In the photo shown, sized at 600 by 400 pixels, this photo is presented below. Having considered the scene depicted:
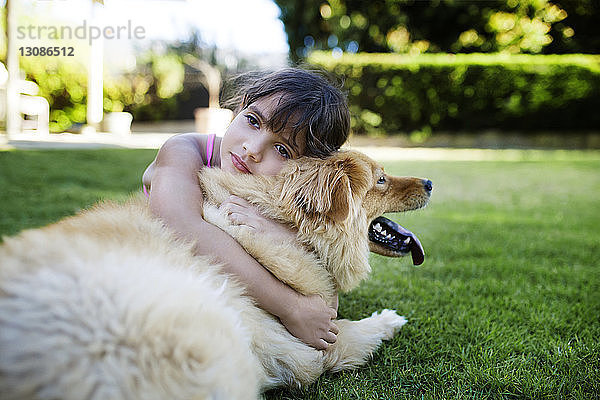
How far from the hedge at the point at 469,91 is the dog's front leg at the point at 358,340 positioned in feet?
41.9

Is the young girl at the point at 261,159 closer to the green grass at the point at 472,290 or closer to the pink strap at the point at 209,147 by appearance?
the pink strap at the point at 209,147

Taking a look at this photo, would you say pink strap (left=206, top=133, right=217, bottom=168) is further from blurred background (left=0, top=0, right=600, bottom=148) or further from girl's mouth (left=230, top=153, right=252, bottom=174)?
blurred background (left=0, top=0, right=600, bottom=148)

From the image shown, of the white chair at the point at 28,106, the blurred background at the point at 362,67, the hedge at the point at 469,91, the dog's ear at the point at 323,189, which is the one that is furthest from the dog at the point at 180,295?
the hedge at the point at 469,91

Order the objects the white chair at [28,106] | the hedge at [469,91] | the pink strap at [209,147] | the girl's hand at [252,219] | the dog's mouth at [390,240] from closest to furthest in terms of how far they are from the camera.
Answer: the girl's hand at [252,219]
the dog's mouth at [390,240]
the pink strap at [209,147]
the white chair at [28,106]
the hedge at [469,91]

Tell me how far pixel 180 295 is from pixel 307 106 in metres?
1.34

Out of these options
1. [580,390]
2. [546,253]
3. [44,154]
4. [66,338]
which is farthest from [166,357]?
[44,154]

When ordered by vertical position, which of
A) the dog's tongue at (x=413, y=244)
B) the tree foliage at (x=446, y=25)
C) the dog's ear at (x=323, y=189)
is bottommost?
the dog's tongue at (x=413, y=244)

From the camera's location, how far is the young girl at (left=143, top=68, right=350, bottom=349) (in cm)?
185

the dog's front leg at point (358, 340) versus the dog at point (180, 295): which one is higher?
the dog at point (180, 295)

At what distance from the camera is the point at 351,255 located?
83.2 inches

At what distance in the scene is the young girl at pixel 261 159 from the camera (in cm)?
185

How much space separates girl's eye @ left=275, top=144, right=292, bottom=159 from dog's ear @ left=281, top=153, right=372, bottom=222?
0.22 m

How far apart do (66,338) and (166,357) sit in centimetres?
26

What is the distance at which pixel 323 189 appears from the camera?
1984mm
